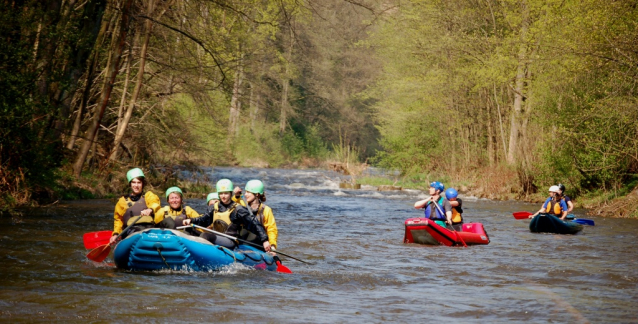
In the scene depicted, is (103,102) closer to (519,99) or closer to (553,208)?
(553,208)

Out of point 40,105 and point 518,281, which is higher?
point 40,105

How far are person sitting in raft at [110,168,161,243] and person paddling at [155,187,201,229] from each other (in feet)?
0.41

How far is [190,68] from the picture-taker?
18.5m

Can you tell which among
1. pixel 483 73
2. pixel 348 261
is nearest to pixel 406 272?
pixel 348 261

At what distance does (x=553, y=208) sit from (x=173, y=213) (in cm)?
901

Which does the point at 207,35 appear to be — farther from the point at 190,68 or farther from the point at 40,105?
the point at 40,105

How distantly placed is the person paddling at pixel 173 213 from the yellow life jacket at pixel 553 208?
8642 mm

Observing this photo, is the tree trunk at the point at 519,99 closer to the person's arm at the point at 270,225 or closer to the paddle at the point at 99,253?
the person's arm at the point at 270,225

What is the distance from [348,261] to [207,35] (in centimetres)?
969

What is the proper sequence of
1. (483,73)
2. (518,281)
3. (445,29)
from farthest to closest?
1. (445,29)
2. (483,73)
3. (518,281)

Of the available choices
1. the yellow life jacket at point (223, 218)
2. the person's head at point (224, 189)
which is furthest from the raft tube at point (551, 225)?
the person's head at point (224, 189)

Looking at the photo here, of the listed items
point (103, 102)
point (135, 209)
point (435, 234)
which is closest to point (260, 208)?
point (135, 209)

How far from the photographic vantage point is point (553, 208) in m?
15.5

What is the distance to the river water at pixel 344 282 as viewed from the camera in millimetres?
7004
